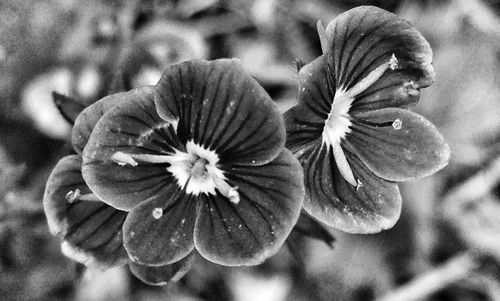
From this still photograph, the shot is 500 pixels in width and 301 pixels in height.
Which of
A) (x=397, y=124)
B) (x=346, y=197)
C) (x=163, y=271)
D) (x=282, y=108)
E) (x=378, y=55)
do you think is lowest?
(x=282, y=108)

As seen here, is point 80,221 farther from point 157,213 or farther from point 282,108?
point 282,108

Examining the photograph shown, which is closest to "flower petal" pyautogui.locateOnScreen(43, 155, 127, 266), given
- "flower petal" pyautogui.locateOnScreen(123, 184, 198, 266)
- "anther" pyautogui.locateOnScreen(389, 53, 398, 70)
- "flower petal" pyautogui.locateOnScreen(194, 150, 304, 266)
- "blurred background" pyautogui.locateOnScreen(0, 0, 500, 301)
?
"flower petal" pyautogui.locateOnScreen(123, 184, 198, 266)

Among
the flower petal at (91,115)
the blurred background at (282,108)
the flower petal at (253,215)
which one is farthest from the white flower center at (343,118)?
the blurred background at (282,108)

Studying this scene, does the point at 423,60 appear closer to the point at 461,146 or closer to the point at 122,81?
the point at 122,81

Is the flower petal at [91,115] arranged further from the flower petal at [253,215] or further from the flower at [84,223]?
the flower petal at [253,215]

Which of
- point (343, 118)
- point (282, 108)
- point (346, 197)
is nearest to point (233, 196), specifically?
point (346, 197)

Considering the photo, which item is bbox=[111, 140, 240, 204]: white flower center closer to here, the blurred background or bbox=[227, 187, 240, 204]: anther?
bbox=[227, 187, 240, 204]: anther
